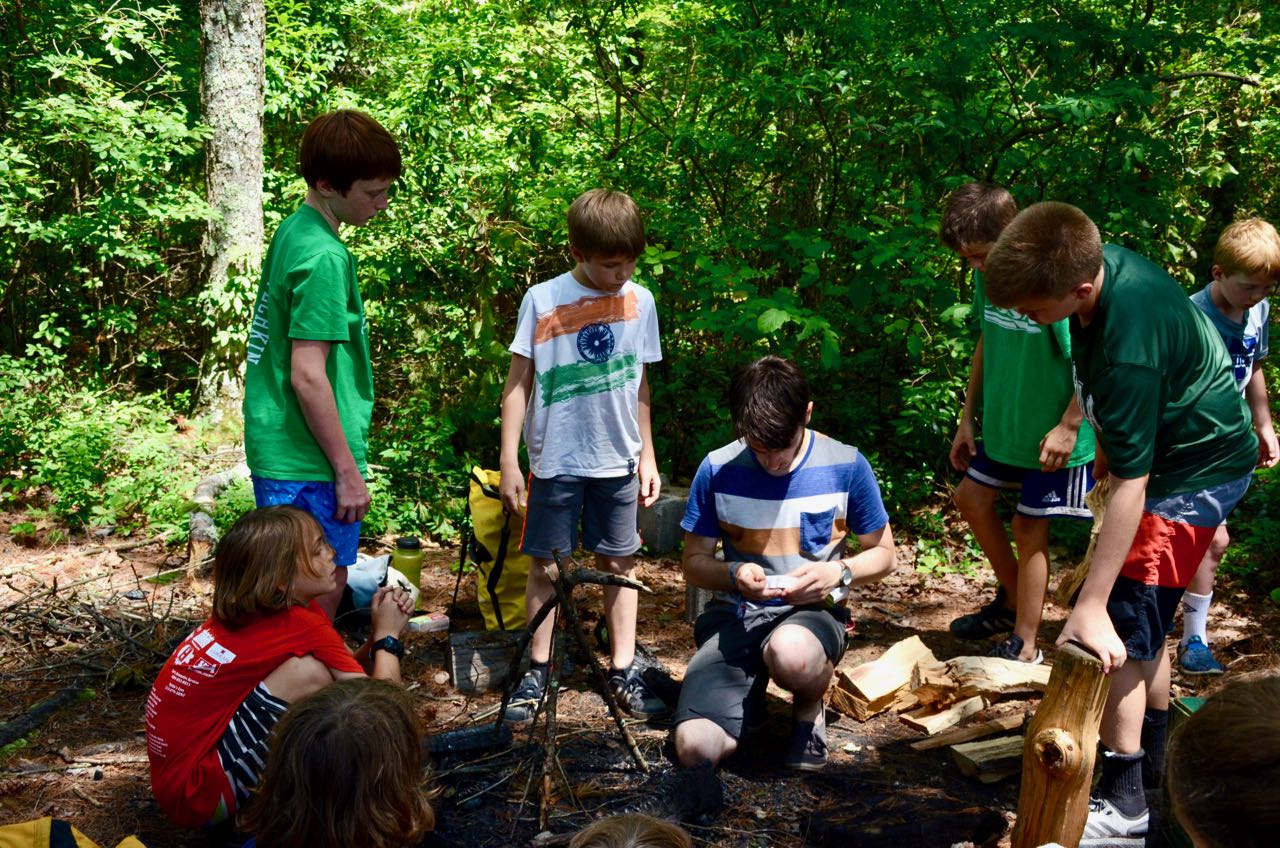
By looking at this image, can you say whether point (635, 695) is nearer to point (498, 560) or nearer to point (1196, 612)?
point (498, 560)

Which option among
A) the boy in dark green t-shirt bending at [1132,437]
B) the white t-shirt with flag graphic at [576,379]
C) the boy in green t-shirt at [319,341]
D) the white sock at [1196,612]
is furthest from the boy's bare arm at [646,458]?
the white sock at [1196,612]

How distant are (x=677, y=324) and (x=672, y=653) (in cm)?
274

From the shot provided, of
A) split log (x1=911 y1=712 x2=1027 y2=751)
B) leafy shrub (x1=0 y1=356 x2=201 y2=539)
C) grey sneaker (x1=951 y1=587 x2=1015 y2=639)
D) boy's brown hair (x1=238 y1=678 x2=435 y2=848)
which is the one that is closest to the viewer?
boy's brown hair (x1=238 y1=678 x2=435 y2=848)

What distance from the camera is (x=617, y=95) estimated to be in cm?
707

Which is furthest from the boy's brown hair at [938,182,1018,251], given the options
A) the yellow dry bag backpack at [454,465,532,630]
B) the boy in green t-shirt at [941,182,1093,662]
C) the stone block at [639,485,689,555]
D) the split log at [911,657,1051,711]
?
the stone block at [639,485,689,555]

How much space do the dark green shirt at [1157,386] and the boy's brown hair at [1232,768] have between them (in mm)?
1175

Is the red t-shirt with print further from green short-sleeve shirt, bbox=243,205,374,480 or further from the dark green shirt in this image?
the dark green shirt

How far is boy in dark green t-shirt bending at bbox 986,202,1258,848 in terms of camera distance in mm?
2805

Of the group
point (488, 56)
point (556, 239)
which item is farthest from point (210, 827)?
point (488, 56)

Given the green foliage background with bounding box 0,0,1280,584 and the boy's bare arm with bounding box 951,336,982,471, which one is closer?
the boy's bare arm with bounding box 951,336,982,471

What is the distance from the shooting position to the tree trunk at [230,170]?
746 centimetres

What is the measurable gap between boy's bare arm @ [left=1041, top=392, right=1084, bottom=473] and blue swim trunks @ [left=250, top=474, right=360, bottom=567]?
253 cm

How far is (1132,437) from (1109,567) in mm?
358

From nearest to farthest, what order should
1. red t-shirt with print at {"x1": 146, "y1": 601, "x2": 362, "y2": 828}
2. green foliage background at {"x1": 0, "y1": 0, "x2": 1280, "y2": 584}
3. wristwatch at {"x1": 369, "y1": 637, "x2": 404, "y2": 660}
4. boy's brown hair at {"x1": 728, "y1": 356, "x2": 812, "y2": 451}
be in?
red t-shirt with print at {"x1": 146, "y1": 601, "x2": 362, "y2": 828}
wristwatch at {"x1": 369, "y1": 637, "x2": 404, "y2": 660}
boy's brown hair at {"x1": 728, "y1": 356, "x2": 812, "y2": 451}
green foliage background at {"x1": 0, "y1": 0, "x2": 1280, "y2": 584}
